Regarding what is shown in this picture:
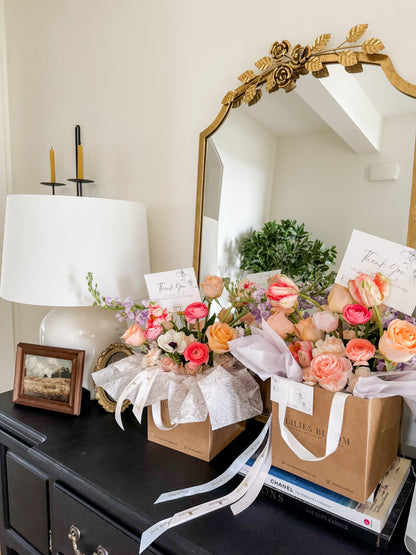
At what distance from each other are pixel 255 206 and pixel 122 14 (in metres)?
0.90

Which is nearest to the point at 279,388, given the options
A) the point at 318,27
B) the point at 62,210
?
the point at 62,210

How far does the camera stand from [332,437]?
0.60m

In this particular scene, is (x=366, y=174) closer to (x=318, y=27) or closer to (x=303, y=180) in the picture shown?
(x=303, y=180)

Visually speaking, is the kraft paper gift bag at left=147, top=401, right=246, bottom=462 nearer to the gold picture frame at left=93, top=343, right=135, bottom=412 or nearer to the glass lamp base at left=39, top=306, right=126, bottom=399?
the gold picture frame at left=93, top=343, right=135, bottom=412

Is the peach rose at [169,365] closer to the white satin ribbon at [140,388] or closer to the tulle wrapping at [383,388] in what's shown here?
the white satin ribbon at [140,388]

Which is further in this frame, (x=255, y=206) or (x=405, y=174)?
(x=255, y=206)

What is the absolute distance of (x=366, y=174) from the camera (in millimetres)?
846

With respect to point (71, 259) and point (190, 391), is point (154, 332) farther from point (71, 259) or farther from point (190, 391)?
point (71, 259)

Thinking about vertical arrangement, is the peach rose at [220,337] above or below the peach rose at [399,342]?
below

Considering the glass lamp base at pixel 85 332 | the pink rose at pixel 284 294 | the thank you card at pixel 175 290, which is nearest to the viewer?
the pink rose at pixel 284 294

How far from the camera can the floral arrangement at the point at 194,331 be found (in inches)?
31.0

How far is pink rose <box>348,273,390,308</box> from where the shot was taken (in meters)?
0.61

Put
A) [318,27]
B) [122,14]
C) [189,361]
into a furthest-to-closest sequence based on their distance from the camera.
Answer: [122,14] → [318,27] → [189,361]

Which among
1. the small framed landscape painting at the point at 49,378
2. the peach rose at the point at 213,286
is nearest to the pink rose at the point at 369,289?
the peach rose at the point at 213,286
